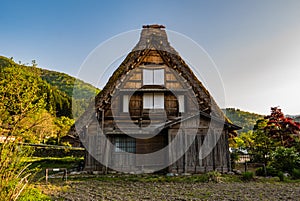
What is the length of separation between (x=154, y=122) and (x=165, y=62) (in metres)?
4.04

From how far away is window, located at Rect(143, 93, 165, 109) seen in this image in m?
14.9

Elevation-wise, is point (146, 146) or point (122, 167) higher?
point (146, 146)

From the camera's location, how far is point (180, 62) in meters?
16.1

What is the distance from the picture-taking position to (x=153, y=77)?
15531 millimetres

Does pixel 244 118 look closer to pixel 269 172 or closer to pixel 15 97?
pixel 269 172

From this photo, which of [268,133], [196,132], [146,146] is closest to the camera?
[196,132]

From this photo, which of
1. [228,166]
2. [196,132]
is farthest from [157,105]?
[228,166]

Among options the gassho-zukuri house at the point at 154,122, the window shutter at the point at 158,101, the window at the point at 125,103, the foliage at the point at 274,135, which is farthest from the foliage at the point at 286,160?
the window at the point at 125,103

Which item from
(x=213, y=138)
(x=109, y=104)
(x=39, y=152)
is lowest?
(x=39, y=152)

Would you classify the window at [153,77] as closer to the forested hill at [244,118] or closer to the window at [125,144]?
the window at [125,144]

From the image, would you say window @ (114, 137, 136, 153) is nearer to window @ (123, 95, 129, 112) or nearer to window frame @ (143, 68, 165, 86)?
window @ (123, 95, 129, 112)

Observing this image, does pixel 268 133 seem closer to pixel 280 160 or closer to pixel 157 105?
pixel 280 160

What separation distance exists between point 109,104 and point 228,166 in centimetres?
714

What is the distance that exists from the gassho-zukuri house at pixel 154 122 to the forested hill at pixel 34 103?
3.15m
